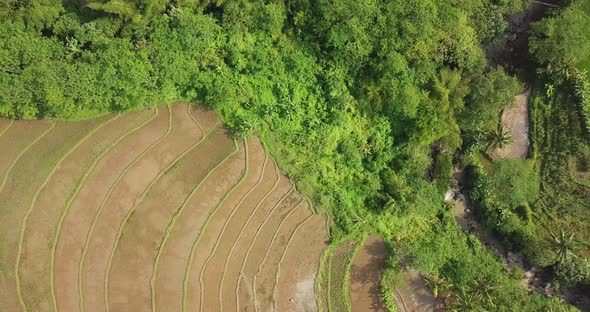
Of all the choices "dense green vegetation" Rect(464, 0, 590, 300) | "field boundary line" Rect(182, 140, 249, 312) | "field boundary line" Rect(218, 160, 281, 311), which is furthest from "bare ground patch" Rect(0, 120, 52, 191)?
"dense green vegetation" Rect(464, 0, 590, 300)

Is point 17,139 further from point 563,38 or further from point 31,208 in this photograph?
point 563,38

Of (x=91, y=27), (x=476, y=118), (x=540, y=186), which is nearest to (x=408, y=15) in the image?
(x=476, y=118)

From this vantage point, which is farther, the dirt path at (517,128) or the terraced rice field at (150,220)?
the dirt path at (517,128)

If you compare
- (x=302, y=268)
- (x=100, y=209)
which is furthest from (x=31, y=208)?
(x=302, y=268)

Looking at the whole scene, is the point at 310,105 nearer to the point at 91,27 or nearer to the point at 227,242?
the point at 227,242

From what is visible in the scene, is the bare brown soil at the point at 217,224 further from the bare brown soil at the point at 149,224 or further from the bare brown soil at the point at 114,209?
the bare brown soil at the point at 114,209

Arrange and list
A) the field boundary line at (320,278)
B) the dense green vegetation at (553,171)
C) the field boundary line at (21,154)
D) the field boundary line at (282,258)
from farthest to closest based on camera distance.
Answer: the dense green vegetation at (553,171), the field boundary line at (320,278), the field boundary line at (282,258), the field boundary line at (21,154)

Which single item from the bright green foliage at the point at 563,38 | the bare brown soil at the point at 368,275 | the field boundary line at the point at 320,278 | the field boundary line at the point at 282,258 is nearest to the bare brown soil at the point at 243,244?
the field boundary line at the point at 282,258
